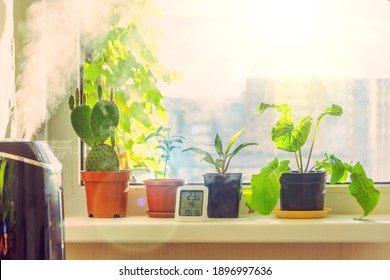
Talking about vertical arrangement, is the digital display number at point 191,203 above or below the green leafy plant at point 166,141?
below

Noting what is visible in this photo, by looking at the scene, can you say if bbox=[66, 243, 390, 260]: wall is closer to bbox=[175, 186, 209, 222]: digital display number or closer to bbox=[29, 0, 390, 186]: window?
bbox=[175, 186, 209, 222]: digital display number

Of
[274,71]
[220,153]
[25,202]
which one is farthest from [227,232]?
[25,202]

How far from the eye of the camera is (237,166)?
5.68ft

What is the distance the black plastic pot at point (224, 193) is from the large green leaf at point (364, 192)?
0.87ft

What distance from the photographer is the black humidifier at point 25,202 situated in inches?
35.7

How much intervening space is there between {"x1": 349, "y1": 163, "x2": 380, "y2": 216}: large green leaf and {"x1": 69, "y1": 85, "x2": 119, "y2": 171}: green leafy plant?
1.82ft

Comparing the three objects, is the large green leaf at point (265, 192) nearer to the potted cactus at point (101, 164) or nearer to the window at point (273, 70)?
the window at point (273, 70)

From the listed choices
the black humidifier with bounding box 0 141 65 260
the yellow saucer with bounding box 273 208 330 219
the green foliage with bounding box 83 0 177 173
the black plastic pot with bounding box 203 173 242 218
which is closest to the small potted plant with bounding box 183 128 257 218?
the black plastic pot with bounding box 203 173 242 218

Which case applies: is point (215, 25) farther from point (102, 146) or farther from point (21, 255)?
point (21, 255)

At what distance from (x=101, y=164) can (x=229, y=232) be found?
1.17 feet

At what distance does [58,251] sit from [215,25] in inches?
36.9

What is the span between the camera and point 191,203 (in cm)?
153

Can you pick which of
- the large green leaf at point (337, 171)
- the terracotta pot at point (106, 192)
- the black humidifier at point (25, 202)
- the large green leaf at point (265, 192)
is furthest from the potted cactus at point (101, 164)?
the black humidifier at point (25, 202)

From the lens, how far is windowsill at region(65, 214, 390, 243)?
1.43 metres
